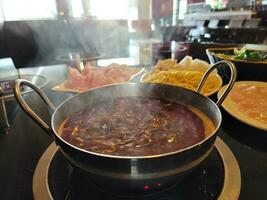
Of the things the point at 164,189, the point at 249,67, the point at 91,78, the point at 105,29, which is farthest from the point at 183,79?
the point at 105,29

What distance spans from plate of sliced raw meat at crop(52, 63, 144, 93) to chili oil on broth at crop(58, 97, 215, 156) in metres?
0.47

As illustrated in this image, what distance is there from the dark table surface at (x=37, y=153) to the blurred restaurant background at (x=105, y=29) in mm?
2499

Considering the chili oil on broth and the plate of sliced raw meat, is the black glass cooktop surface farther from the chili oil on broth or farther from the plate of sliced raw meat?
the plate of sliced raw meat

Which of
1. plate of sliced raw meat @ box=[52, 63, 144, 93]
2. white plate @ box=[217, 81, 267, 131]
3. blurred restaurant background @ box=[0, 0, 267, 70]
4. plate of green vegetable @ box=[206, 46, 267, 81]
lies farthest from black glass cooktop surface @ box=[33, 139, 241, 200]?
blurred restaurant background @ box=[0, 0, 267, 70]

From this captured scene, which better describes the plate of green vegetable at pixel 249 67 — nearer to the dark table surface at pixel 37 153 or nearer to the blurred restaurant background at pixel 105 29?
the dark table surface at pixel 37 153

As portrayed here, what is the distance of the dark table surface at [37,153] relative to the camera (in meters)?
0.83

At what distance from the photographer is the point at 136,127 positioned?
0.89 metres

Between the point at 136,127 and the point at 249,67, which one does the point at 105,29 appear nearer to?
the point at 249,67

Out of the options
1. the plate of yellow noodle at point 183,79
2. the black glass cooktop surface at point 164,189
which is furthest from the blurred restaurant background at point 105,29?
the black glass cooktop surface at point 164,189

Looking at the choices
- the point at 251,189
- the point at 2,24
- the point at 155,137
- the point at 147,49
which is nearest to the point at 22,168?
the point at 155,137

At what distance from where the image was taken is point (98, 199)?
771mm

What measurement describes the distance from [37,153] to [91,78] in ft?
2.30

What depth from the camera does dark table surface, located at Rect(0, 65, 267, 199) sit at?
2.73ft

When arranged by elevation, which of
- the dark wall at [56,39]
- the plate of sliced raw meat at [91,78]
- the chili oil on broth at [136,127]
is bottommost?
the dark wall at [56,39]
